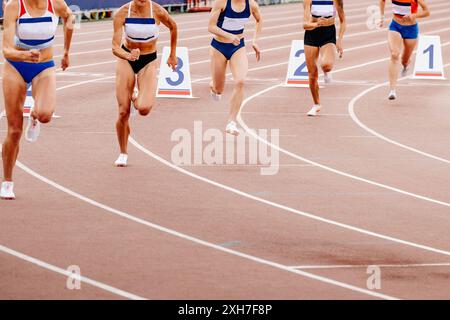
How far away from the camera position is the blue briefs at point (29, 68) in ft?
44.4

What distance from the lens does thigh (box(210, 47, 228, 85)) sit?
62.4ft

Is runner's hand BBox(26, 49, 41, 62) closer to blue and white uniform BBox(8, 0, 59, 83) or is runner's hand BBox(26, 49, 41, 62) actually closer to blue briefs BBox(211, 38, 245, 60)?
blue and white uniform BBox(8, 0, 59, 83)

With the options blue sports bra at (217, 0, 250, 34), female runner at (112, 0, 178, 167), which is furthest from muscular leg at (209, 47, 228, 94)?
female runner at (112, 0, 178, 167)

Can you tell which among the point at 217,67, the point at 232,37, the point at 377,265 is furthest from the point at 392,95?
the point at 377,265

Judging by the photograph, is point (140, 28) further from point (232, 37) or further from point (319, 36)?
point (319, 36)

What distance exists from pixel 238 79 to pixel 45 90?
5529mm

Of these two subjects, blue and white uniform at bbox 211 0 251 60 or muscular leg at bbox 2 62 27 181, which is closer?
muscular leg at bbox 2 62 27 181

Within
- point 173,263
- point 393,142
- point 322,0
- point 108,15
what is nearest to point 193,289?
point 173,263

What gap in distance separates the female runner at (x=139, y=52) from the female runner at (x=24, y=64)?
1.90 meters

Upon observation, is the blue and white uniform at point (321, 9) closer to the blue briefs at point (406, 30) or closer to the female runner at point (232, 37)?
the blue briefs at point (406, 30)

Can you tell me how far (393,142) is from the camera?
1936 centimetres

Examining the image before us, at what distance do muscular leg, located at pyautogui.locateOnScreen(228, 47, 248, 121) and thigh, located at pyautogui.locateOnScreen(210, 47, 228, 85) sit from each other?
16 centimetres

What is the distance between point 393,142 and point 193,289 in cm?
977

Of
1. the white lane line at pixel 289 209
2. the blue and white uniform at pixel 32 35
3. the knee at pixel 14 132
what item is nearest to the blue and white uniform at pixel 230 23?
the white lane line at pixel 289 209
